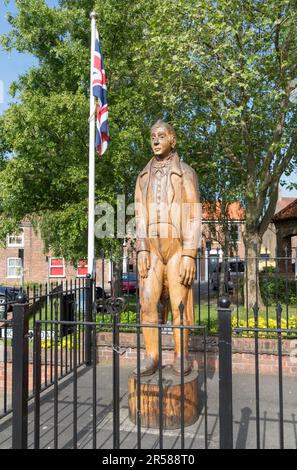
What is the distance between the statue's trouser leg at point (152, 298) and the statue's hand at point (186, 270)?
256 mm

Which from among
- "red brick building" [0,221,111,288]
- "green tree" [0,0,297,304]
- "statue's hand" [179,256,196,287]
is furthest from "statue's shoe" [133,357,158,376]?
"red brick building" [0,221,111,288]

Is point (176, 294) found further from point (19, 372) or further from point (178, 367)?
point (19, 372)

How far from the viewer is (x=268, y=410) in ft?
15.1

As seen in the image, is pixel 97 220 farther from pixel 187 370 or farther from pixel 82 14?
pixel 187 370

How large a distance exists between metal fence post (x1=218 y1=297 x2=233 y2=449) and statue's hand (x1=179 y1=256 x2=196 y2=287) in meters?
1.37

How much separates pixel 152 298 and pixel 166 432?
1.34 meters

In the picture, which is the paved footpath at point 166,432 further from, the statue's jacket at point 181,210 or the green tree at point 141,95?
the green tree at point 141,95

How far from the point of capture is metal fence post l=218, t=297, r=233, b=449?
2.86 metres

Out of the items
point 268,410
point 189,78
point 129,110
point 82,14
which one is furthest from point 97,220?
point 268,410

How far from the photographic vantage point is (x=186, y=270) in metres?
4.26

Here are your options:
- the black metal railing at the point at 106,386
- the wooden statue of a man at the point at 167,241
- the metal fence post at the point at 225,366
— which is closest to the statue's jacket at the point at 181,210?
the wooden statue of a man at the point at 167,241

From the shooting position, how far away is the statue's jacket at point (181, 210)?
4367mm

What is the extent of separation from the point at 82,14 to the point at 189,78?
3.65 metres

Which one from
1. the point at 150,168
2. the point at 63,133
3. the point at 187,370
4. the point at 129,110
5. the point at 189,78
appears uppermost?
the point at 189,78
